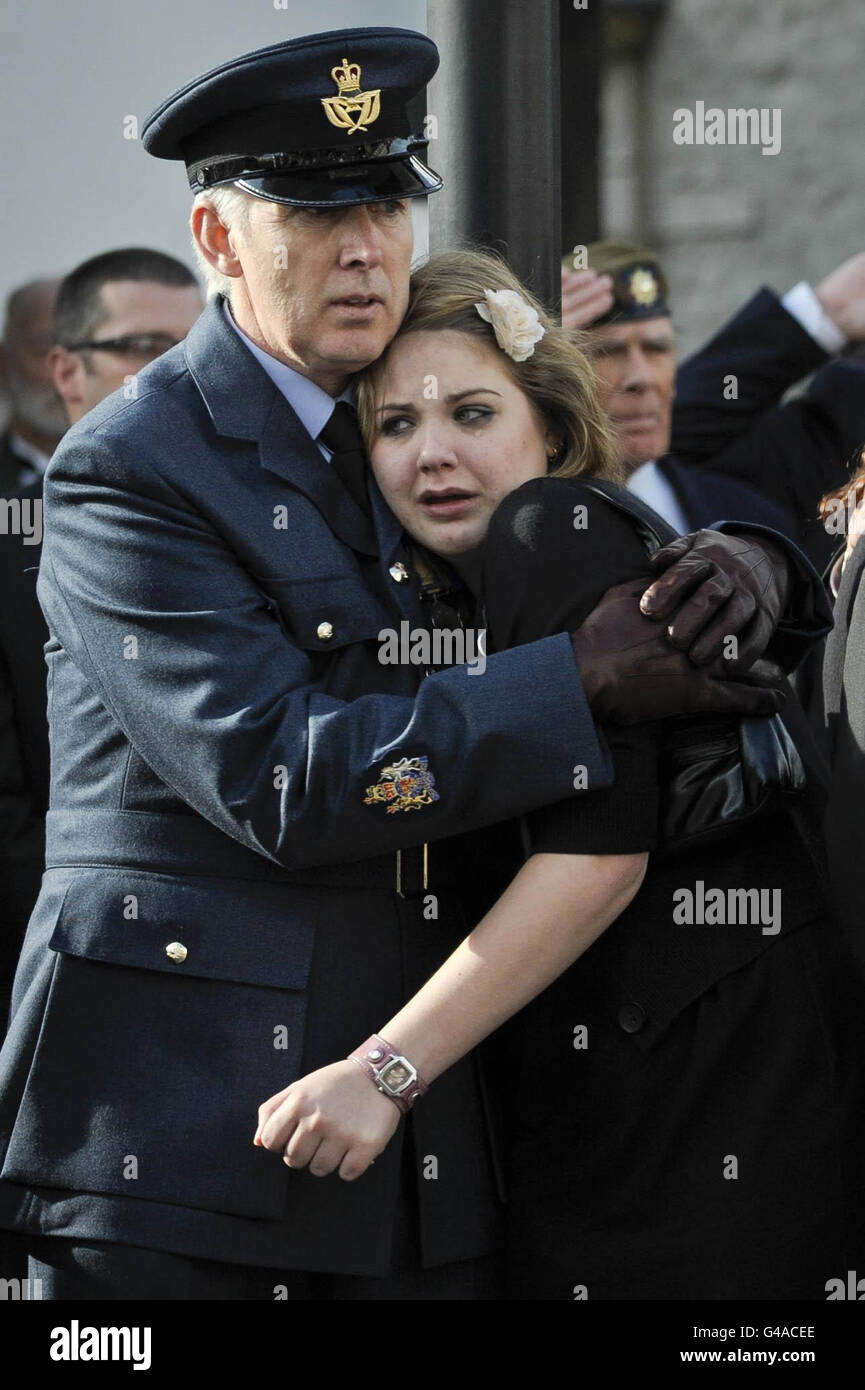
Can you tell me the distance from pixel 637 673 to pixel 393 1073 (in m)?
0.58

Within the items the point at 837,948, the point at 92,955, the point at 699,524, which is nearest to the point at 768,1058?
the point at 837,948

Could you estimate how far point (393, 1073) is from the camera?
2.40 metres

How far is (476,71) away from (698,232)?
5.26 m

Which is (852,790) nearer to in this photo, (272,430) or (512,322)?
(512,322)

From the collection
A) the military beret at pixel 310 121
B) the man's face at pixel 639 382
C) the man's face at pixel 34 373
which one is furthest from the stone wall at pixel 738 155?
the military beret at pixel 310 121

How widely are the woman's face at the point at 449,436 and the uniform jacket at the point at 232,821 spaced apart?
7 cm

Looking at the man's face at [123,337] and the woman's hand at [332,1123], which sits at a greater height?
the man's face at [123,337]

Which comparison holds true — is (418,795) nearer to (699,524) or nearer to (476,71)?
(476,71)

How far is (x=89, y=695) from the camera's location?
2643mm

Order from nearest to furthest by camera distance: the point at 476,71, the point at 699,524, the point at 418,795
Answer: the point at 418,795, the point at 476,71, the point at 699,524

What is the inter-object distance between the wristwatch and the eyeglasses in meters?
2.76

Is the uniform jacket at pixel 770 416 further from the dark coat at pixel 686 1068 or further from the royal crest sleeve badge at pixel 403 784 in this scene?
the royal crest sleeve badge at pixel 403 784

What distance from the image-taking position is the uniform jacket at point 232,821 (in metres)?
2.40

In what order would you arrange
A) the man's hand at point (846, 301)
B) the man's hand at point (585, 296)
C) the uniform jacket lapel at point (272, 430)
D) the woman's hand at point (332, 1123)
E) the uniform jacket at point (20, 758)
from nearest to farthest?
the woman's hand at point (332, 1123) → the uniform jacket lapel at point (272, 430) → the uniform jacket at point (20, 758) → the man's hand at point (585, 296) → the man's hand at point (846, 301)
